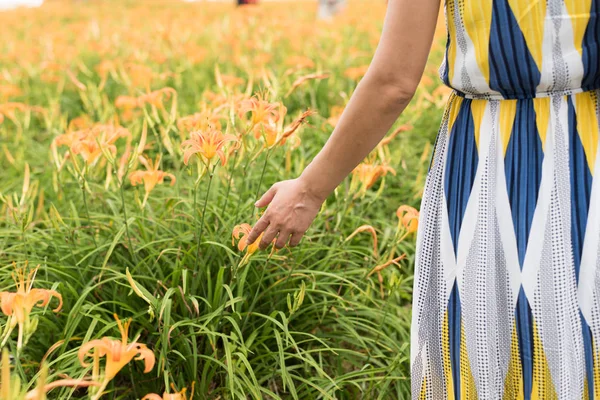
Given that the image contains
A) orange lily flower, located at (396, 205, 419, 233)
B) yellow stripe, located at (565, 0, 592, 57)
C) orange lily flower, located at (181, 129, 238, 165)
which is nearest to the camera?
yellow stripe, located at (565, 0, 592, 57)

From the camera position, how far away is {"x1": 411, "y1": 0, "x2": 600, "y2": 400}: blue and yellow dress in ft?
3.85

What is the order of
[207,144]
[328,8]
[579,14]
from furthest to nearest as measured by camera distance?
[328,8]
[207,144]
[579,14]

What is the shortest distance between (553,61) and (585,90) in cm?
10

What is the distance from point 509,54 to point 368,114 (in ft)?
0.86

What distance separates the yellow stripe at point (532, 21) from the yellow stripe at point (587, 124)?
119 mm

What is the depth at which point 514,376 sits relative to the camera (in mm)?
1289

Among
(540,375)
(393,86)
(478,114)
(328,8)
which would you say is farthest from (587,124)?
(328,8)

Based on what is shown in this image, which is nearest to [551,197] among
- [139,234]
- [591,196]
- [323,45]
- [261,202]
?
[591,196]

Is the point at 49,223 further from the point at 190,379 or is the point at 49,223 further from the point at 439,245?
the point at 439,245

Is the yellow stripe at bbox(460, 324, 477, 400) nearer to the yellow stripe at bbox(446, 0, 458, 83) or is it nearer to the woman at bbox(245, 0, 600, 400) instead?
the woman at bbox(245, 0, 600, 400)

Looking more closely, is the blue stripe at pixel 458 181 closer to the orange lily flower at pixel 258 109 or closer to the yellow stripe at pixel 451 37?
the yellow stripe at pixel 451 37

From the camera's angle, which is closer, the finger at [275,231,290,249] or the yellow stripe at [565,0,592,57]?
the yellow stripe at [565,0,592,57]

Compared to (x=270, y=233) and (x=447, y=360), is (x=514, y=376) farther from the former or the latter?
(x=270, y=233)

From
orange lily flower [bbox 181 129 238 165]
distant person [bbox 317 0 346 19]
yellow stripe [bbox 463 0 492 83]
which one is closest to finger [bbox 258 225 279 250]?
orange lily flower [bbox 181 129 238 165]
